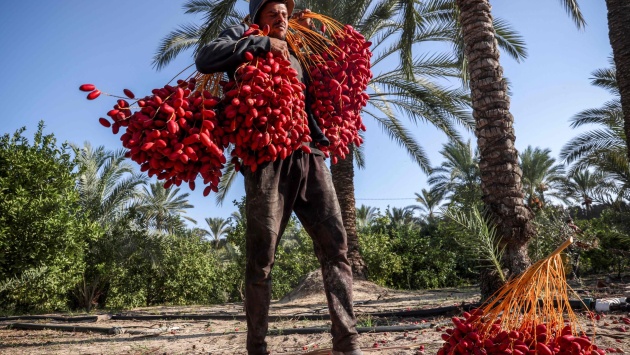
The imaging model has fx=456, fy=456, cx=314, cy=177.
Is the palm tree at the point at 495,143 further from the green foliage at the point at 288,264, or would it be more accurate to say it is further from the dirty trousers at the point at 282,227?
the green foliage at the point at 288,264

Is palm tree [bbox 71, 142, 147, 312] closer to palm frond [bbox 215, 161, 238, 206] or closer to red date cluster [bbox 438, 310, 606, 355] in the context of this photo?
palm frond [bbox 215, 161, 238, 206]

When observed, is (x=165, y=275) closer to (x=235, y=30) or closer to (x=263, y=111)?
(x=235, y=30)

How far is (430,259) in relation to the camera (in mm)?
15164

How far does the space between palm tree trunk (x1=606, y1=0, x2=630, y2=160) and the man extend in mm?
7497

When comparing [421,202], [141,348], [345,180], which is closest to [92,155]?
[345,180]

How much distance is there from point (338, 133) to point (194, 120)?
0.92 metres

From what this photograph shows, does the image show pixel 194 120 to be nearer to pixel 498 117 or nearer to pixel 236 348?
pixel 236 348

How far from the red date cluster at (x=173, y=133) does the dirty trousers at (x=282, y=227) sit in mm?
313

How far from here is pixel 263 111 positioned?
7.45 ft

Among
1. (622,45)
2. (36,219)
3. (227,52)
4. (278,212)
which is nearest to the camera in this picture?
(227,52)

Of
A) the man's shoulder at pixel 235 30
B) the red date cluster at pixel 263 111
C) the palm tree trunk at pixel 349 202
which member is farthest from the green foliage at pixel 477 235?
the palm tree trunk at pixel 349 202

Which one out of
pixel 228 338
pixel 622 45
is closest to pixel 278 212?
pixel 228 338

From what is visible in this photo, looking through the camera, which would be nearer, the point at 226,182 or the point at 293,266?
the point at 226,182

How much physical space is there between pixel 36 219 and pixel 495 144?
8.61 meters
